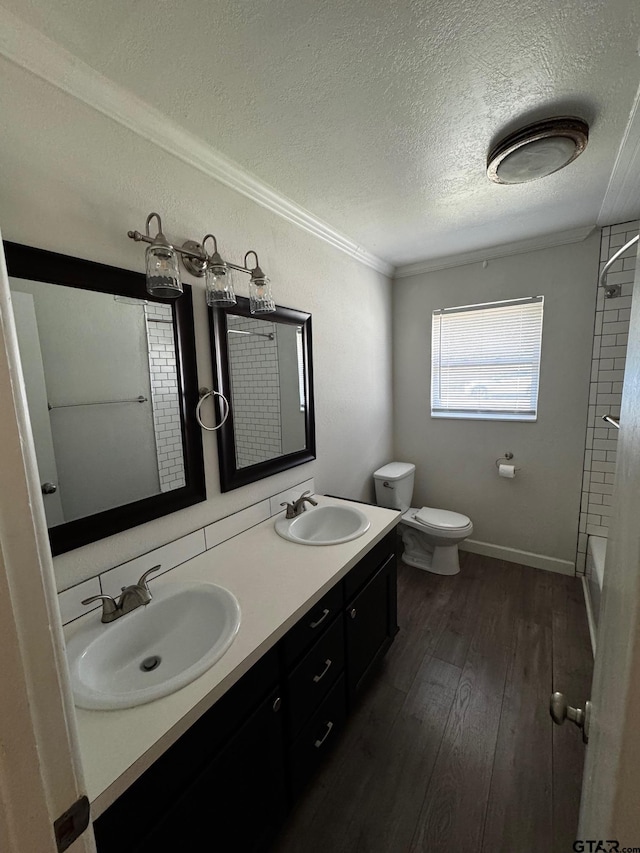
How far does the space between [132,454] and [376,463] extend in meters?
1.99

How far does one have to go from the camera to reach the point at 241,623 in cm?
100

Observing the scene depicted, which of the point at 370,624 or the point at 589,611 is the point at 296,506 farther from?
the point at 589,611

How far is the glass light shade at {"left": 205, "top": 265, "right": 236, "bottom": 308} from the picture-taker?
1.27 meters

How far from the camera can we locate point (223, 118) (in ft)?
3.91

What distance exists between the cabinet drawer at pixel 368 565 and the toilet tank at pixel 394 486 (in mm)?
924

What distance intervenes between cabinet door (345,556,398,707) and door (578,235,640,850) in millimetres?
907

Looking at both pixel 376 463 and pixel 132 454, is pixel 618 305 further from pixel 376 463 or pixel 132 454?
pixel 132 454

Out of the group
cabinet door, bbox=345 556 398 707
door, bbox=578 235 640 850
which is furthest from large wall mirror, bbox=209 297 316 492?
door, bbox=578 235 640 850

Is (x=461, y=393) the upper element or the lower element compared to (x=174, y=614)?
upper

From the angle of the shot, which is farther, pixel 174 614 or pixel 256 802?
pixel 174 614

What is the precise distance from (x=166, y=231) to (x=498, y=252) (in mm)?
2272

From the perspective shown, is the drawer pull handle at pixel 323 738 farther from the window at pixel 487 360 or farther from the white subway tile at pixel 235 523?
the window at pixel 487 360

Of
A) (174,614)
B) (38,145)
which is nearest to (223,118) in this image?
(38,145)


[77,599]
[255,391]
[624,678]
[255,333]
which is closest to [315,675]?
[77,599]
